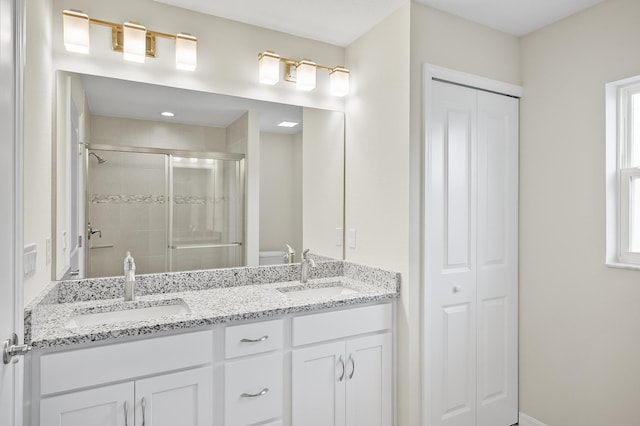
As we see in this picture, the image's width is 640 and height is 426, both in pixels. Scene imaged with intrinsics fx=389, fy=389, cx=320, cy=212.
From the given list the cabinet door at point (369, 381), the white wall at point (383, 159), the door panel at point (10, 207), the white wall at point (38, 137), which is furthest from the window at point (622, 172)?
the white wall at point (38, 137)

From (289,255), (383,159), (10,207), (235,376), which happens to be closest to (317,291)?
(289,255)

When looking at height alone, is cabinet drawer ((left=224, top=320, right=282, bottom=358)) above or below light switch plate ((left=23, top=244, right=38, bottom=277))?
below

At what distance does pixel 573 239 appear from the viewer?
7.26 feet

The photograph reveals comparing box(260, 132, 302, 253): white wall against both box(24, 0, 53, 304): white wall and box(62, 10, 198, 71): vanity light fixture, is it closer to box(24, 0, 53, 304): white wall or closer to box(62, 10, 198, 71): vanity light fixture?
→ box(62, 10, 198, 71): vanity light fixture

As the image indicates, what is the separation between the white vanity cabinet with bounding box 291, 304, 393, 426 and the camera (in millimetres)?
1892

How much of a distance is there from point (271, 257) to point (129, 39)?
4.55 feet

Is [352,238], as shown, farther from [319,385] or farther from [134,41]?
[134,41]

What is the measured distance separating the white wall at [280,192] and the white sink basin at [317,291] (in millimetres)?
294

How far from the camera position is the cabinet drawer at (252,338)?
171cm

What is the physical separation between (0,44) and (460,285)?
2.23 metres

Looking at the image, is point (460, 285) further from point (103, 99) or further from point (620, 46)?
point (103, 99)

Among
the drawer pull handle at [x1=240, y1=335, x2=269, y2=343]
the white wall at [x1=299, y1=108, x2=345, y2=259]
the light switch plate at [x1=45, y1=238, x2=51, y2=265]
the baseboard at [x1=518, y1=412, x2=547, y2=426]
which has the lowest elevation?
the baseboard at [x1=518, y1=412, x2=547, y2=426]

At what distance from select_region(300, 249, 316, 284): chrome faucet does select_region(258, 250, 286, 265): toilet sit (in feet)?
0.44

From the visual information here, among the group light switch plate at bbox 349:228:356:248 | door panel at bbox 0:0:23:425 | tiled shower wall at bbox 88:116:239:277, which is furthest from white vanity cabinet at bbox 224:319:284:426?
light switch plate at bbox 349:228:356:248
